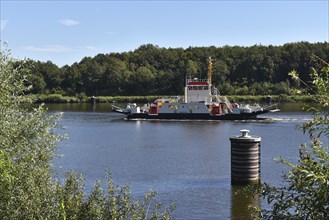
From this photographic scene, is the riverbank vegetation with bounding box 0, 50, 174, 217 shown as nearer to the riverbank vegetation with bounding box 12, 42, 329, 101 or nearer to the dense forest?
the riverbank vegetation with bounding box 12, 42, 329, 101

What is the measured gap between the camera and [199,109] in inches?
3159

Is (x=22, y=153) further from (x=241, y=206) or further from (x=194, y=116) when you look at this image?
(x=194, y=116)

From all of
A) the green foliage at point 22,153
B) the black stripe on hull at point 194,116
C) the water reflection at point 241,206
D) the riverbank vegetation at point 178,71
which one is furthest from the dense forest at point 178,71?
the green foliage at point 22,153

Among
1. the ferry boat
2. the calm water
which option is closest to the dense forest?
the ferry boat

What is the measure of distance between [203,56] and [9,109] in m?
142

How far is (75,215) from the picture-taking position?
36.1 feet

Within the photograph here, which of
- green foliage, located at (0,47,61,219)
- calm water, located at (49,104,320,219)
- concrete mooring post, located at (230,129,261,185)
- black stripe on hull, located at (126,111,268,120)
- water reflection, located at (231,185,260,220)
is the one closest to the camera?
green foliage, located at (0,47,61,219)

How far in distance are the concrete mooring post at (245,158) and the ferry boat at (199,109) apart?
51.1 metres

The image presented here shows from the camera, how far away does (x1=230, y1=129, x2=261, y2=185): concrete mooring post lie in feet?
86.2

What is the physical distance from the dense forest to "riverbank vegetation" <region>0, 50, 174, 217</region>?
117973mm

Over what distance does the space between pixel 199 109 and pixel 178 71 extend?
67.8 m

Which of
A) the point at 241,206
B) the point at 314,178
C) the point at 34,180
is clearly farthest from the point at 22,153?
the point at 241,206

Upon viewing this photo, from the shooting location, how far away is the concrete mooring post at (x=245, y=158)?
26.3 m

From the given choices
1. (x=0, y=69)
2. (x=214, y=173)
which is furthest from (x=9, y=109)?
(x=214, y=173)
